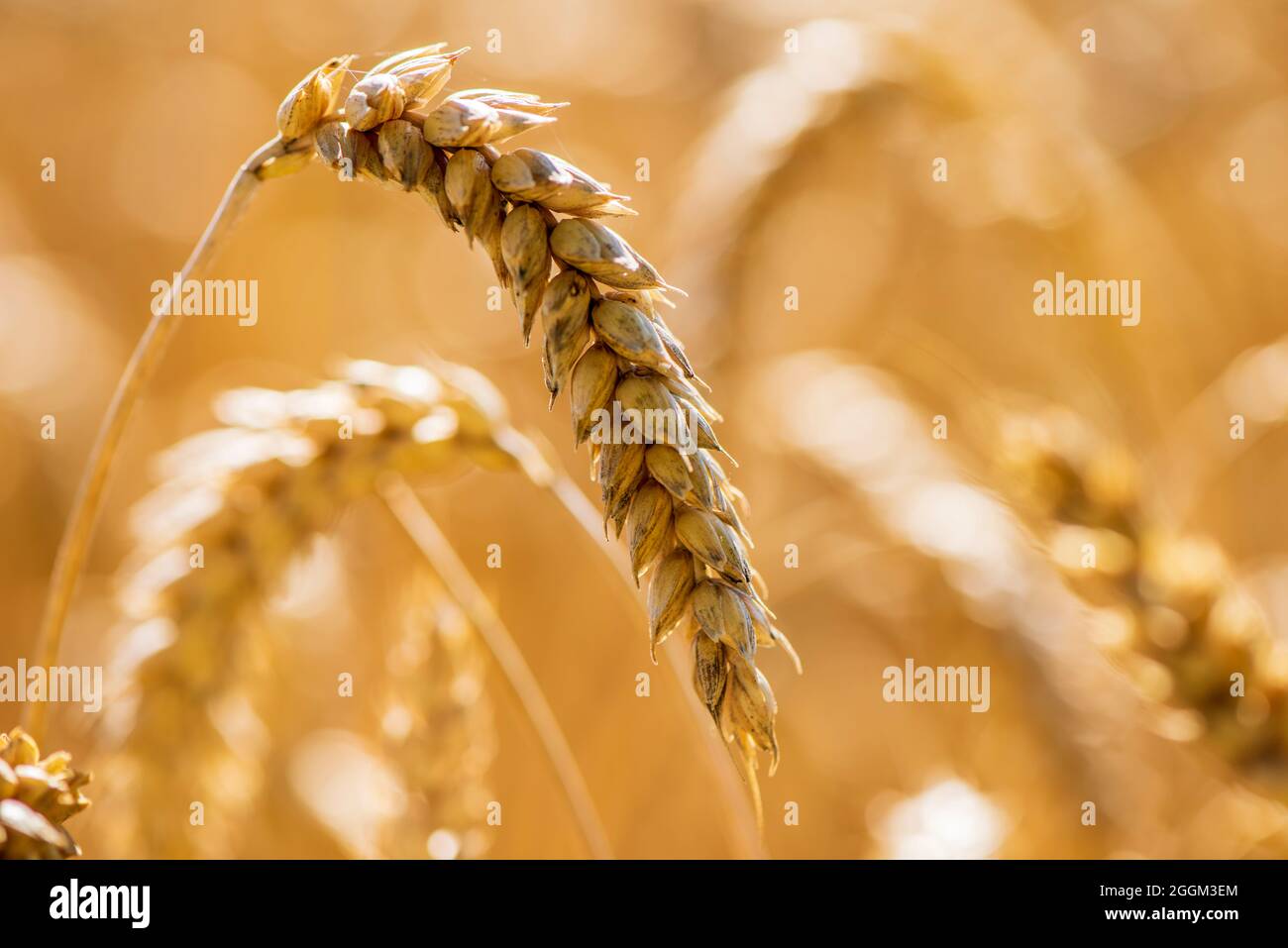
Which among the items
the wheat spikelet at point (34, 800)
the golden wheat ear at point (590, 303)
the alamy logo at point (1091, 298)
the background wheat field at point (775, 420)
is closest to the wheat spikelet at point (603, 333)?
the golden wheat ear at point (590, 303)

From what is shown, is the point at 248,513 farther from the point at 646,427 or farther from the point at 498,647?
the point at 646,427

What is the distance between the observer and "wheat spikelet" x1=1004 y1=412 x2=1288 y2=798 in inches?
37.6

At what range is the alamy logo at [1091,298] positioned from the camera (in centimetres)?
186

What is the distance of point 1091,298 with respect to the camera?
1.89m

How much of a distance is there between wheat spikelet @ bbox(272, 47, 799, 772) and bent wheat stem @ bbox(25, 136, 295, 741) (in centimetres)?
9

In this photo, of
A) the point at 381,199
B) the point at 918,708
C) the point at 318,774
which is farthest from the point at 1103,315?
the point at 381,199

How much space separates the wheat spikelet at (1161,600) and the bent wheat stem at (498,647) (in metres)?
0.51

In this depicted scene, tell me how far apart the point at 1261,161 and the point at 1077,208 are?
44.7 inches

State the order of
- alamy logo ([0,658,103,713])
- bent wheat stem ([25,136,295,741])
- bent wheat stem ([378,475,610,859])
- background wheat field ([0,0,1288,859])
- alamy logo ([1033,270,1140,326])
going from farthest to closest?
alamy logo ([1033,270,1140,326]), alamy logo ([0,658,103,713]), background wheat field ([0,0,1288,859]), bent wheat stem ([378,475,610,859]), bent wheat stem ([25,136,295,741])

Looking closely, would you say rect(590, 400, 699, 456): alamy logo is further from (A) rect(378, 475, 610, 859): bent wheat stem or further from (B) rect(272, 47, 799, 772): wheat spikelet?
(A) rect(378, 475, 610, 859): bent wheat stem
